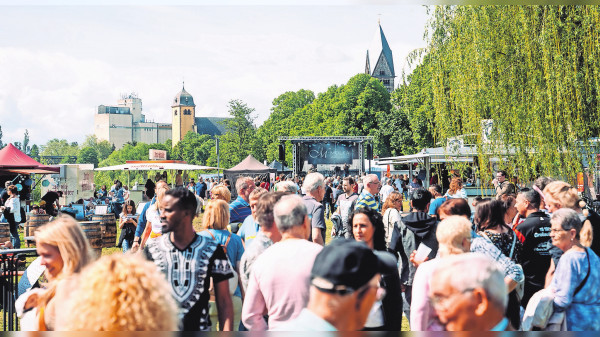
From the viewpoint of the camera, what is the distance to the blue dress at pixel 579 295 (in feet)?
13.9

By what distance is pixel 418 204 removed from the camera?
607 cm

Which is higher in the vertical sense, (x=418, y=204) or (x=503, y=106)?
(x=503, y=106)

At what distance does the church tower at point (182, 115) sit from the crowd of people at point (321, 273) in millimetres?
172946

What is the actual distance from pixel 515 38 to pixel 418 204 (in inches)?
357

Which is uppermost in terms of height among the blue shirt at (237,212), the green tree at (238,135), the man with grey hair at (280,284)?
the green tree at (238,135)

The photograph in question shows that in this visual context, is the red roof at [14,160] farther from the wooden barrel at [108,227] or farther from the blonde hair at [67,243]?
the blonde hair at [67,243]

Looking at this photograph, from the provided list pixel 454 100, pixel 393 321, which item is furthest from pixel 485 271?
pixel 454 100

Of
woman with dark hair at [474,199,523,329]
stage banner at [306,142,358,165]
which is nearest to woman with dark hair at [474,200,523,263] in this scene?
woman with dark hair at [474,199,523,329]

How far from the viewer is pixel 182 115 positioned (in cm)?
17850

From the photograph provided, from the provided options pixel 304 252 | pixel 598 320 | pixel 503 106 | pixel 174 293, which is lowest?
pixel 598 320

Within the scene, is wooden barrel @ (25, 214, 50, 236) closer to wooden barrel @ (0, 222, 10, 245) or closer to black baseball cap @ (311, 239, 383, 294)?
wooden barrel @ (0, 222, 10, 245)

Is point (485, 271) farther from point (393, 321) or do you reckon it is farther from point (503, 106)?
point (503, 106)

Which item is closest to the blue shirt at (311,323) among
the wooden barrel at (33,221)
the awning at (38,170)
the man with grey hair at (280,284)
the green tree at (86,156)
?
the man with grey hair at (280,284)

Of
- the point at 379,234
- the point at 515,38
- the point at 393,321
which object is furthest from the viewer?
the point at 515,38
